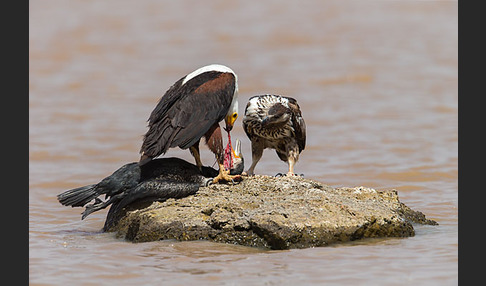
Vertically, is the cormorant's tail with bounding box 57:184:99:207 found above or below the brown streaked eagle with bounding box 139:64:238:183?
below

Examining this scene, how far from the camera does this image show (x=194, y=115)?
325 inches

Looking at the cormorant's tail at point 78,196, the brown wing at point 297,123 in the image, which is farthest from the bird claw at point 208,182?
the brown wing at point 297,123

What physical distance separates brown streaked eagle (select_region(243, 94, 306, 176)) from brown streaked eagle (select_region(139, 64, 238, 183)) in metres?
0.44

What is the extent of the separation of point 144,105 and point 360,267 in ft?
33.9

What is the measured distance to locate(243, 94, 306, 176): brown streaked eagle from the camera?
887cm

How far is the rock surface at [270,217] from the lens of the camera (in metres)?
7.42

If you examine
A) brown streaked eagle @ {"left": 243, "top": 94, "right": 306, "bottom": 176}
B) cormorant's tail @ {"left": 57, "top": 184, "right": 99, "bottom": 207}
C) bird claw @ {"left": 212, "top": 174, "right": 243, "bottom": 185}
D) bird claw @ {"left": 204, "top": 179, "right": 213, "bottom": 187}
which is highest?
brown streaked eagle @ {"left": 243, "top": 94, "right": 306, "bottom": 176}

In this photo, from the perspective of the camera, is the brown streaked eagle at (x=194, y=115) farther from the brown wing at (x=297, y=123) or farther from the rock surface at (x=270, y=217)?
the brown wing at (x=297, y=123)

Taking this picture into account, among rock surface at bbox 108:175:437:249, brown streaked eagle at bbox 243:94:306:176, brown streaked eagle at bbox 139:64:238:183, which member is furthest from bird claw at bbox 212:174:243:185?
brown streaked eagle at bbox 243:94:306:176

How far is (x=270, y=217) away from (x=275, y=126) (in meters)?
1.79

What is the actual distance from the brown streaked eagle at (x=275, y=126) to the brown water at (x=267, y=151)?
1852 mm

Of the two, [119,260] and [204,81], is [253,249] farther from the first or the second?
[204,81]

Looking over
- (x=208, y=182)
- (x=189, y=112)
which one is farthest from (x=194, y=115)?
(x=208, y=182)

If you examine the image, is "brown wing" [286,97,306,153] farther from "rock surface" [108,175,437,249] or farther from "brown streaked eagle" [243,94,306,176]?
"rock surface" [108,175,437,249]
